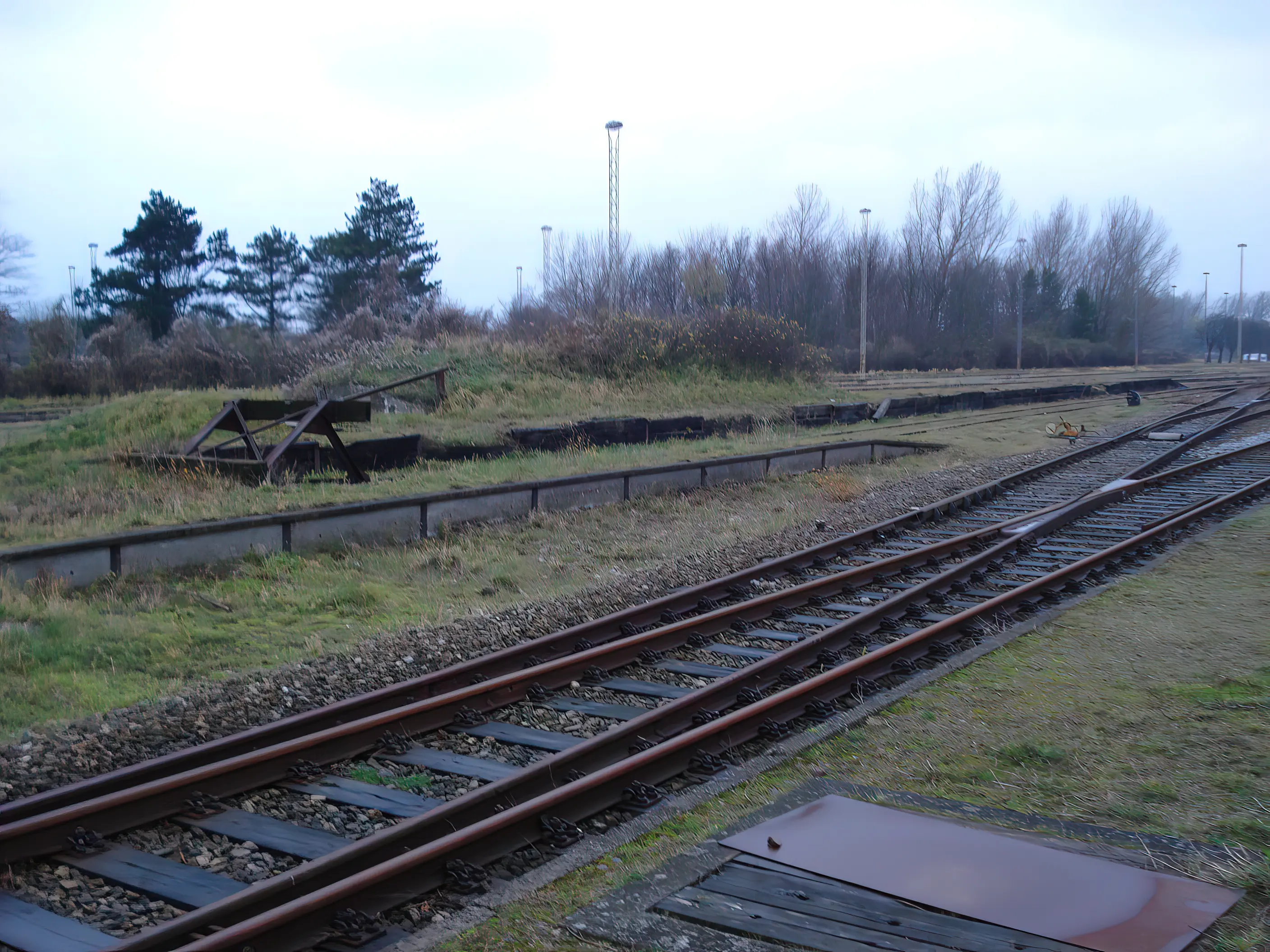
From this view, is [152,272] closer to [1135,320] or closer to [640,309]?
[640,309]

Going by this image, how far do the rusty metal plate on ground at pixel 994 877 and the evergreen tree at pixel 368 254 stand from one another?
48.9 meters

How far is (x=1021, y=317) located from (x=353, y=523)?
2463 inches

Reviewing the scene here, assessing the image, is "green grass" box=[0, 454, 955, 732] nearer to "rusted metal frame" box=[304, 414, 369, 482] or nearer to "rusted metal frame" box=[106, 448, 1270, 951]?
"rusted metal frame" box=[106, 448, 1270, 951]

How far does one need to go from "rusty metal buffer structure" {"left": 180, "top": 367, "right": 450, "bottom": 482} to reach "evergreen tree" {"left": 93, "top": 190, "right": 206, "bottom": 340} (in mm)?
34397

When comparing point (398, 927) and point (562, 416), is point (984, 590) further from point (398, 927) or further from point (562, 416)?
point (562, 416)

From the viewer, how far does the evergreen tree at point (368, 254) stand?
51719 mm

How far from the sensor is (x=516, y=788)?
4.88m

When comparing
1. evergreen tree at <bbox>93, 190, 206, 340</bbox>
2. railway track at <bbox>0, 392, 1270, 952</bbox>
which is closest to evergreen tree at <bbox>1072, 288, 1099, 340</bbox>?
evergreen tree at <bbox>93, 190, 206, 340</bbox>

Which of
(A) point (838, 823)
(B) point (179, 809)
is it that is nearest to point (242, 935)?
(B) point (179, 809)

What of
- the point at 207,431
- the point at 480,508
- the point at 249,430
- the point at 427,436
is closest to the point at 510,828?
the point at 480,508

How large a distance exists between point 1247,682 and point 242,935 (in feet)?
20.6

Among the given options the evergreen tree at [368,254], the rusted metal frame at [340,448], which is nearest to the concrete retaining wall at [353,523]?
the rusted metal frame at [340,448]

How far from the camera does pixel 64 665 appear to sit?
6996mm

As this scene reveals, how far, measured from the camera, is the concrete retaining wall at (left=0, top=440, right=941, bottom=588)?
8891 mm
